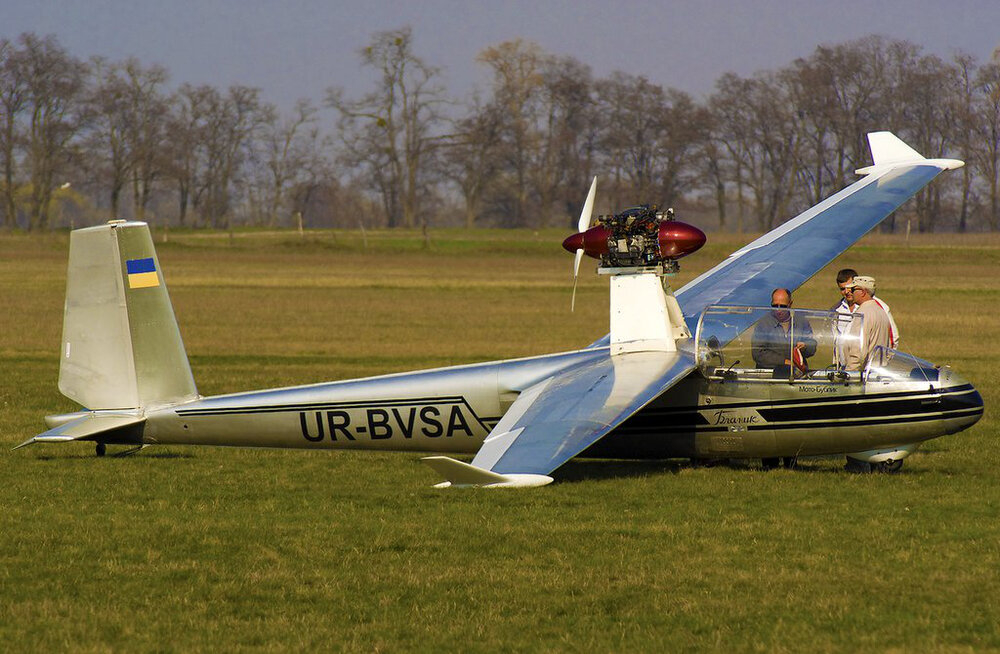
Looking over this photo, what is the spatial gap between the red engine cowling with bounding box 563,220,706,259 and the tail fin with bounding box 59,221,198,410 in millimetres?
5366

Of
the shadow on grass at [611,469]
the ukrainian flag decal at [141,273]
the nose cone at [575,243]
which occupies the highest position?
the nose cone at [575,243]

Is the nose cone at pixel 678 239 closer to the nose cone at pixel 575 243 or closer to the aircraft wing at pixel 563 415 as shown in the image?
the nose cone at pixel 575 243

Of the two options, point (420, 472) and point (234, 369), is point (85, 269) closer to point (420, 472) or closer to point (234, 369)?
point (420, 472)

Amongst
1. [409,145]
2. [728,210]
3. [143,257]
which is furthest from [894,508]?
[728,210]

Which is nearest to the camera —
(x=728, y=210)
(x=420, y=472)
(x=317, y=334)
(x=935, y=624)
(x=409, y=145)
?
(x=935, y=624)

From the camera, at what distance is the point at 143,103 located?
406ft

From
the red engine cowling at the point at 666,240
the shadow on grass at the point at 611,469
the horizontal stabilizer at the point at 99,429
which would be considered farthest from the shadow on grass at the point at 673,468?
the horizontal stabilizer at the point at 99,429

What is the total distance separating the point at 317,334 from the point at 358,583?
24.7 metres

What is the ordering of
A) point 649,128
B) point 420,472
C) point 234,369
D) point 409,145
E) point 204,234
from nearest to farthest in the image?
point 420,472 < point 234,369 < point 204,234 < point 649,128 < point 409,145

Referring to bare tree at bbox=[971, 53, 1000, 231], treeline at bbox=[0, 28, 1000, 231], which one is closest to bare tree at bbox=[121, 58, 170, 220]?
treeline at bbox=[0, 28, 1000, 231]

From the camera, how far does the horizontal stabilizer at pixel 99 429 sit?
47.8 feet

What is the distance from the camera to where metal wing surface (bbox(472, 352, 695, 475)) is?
37.4ft

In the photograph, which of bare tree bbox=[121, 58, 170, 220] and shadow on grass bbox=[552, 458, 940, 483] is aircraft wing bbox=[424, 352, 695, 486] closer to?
shadow on grass bbox=[552, 458, 940, 483]

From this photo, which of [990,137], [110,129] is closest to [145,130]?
[110,129]
